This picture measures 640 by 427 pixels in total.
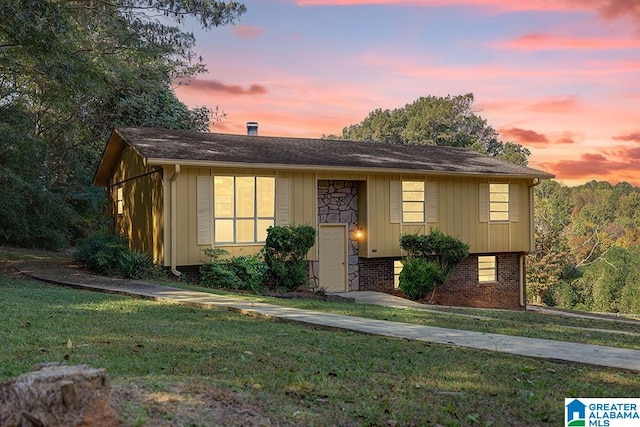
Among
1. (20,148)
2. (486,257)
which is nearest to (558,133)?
(486,257)

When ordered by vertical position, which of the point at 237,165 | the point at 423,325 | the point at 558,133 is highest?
the point at 558,133

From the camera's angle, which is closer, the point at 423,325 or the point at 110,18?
the point at 423,325

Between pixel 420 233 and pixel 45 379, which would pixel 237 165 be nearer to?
pixel 420 233

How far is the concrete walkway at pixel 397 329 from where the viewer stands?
7520mm

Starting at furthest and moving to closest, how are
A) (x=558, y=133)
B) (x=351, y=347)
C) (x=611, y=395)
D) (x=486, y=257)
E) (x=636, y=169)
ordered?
(x=636, y=169) → (x=558, y=133) → (x=486, y=257) → (x=351, y=347) → (x=611, y=395)

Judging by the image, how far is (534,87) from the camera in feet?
85.1

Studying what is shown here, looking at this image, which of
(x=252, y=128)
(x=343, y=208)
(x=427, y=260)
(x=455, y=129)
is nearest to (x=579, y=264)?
(x=455, y=129)

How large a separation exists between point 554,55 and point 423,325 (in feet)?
54.6

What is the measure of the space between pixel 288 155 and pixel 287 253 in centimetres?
335

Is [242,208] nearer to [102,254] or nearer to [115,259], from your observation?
[115,259]

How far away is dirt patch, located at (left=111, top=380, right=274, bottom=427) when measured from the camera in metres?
4.25

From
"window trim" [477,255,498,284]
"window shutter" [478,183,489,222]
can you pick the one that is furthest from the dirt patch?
"window trim" [477,255,498,284]
